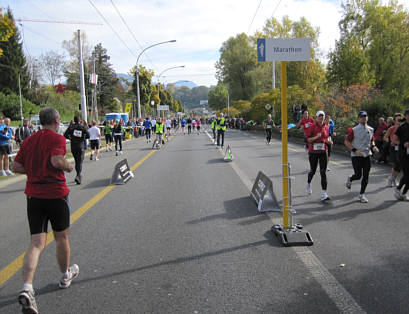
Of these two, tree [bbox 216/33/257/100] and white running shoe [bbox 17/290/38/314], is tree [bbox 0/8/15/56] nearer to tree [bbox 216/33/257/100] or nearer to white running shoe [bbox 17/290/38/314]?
white running shoe [bbox 17/290/38/314]

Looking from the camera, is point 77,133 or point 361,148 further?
point 77,133

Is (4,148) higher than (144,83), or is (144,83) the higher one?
(144,83)

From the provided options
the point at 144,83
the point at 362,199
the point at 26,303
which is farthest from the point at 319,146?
the point at 144,83

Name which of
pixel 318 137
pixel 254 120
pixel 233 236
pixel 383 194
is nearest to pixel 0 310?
pixel 233 236

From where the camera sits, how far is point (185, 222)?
6172 mm

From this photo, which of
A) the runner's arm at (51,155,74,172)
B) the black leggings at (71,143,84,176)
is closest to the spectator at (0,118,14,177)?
the black leggings at (71,143,84,176)

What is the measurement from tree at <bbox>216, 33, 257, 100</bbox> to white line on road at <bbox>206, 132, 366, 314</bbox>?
199 ft

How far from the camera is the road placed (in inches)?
138

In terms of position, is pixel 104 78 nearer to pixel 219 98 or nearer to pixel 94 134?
pixel 219 98

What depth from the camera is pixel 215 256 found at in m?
4.63

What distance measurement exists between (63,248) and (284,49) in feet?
11.4

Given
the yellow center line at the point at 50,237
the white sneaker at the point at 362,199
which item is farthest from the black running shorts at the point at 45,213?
the white sneaker at the point at 362,199

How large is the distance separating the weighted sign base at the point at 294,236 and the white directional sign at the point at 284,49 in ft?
7.41

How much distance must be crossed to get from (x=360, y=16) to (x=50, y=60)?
191ft
